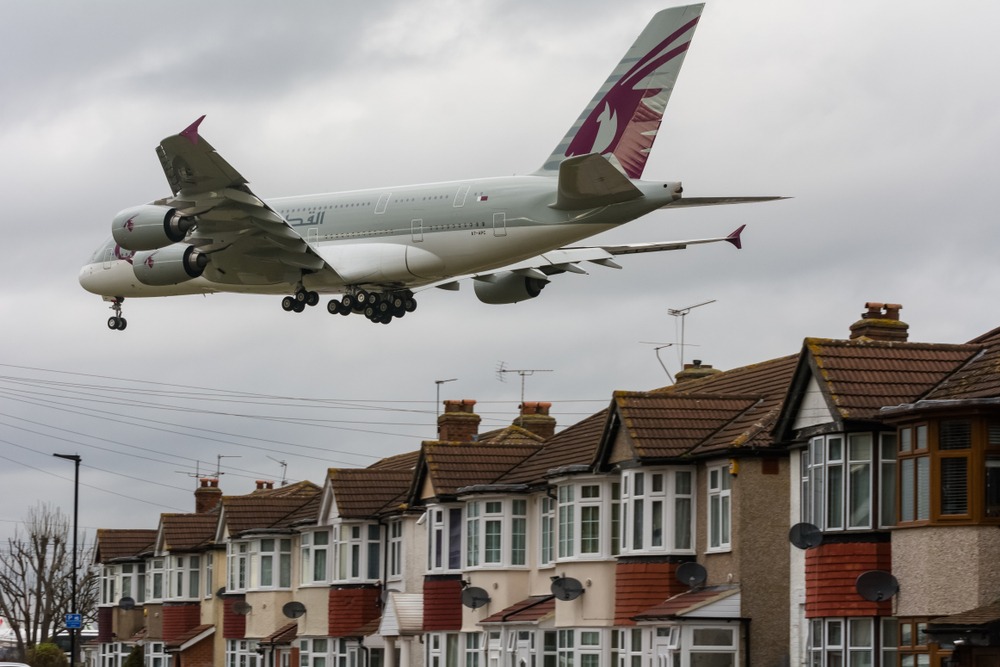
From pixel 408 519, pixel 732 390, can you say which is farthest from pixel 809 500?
pixel 408 519

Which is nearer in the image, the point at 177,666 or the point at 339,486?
the point at 339,486

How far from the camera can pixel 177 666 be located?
80562 mm

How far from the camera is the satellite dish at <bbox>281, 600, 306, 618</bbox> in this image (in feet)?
207

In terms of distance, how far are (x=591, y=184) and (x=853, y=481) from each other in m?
10.1

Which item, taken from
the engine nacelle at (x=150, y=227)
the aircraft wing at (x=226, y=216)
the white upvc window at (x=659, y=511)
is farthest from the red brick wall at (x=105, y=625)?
the white upvc window at (x=659, y=511)

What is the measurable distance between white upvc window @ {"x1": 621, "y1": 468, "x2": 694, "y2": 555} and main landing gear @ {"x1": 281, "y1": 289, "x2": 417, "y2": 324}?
9987mm

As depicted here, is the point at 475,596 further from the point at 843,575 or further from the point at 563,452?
the point at 843,575

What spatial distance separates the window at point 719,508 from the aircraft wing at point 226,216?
1261 cm

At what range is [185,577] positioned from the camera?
82.9 m

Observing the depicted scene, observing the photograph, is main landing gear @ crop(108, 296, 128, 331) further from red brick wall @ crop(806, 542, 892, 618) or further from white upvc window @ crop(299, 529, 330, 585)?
red brick wall @ crop(806, 542, 892, 618)

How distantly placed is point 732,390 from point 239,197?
1277 cm

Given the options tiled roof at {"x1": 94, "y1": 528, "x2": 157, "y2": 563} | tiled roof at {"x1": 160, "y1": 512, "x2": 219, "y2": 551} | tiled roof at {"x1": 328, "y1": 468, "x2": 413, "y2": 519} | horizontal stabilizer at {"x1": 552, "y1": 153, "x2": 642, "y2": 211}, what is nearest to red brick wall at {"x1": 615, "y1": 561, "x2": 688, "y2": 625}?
horizontal stabilizer at {"x1": 552, "y1": 153, "x2": 642, "y2": 211}

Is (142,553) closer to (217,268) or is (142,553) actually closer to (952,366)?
(217,268)

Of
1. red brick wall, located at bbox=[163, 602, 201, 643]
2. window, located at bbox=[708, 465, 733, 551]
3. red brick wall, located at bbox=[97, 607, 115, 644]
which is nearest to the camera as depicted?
window, located at bbox=[708, 465, 733, 551]
